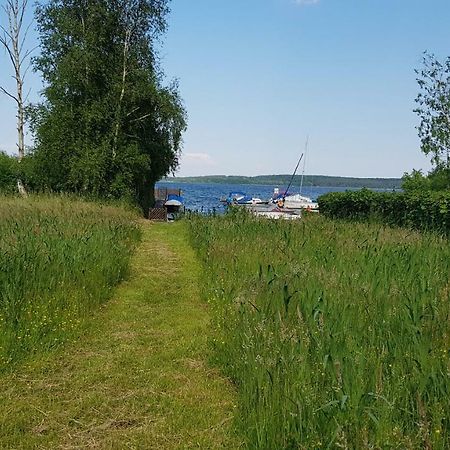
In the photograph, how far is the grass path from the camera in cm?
329

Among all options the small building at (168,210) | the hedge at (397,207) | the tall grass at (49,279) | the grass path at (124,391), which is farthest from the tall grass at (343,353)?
the small building at (168,210)

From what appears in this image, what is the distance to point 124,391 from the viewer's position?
4016 millimetres

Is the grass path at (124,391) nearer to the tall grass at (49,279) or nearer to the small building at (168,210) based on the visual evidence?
the tall grass at (49,279)

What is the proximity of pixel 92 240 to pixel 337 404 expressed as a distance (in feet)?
21.7

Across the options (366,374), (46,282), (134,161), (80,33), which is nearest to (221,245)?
(46,282)

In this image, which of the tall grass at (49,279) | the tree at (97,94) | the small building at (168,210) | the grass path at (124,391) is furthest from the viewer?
the small building at (168,210)

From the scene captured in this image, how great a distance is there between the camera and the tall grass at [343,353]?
8.39ft

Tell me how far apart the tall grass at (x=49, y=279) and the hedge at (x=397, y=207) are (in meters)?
7.93

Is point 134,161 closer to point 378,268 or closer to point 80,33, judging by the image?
point 80,33

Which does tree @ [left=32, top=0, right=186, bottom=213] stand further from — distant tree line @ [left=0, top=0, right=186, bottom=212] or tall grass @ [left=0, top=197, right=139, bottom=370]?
tall grass @ [left=0, top=197, right=139, bottom=370]

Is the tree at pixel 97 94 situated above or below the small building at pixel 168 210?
above

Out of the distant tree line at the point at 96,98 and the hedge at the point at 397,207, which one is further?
the distant tree line at the point at 96,98

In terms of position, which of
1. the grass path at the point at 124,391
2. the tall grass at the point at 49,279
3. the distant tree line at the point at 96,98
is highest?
the distant tree line at the point at 96,98

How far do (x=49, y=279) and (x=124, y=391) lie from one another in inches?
98.1
